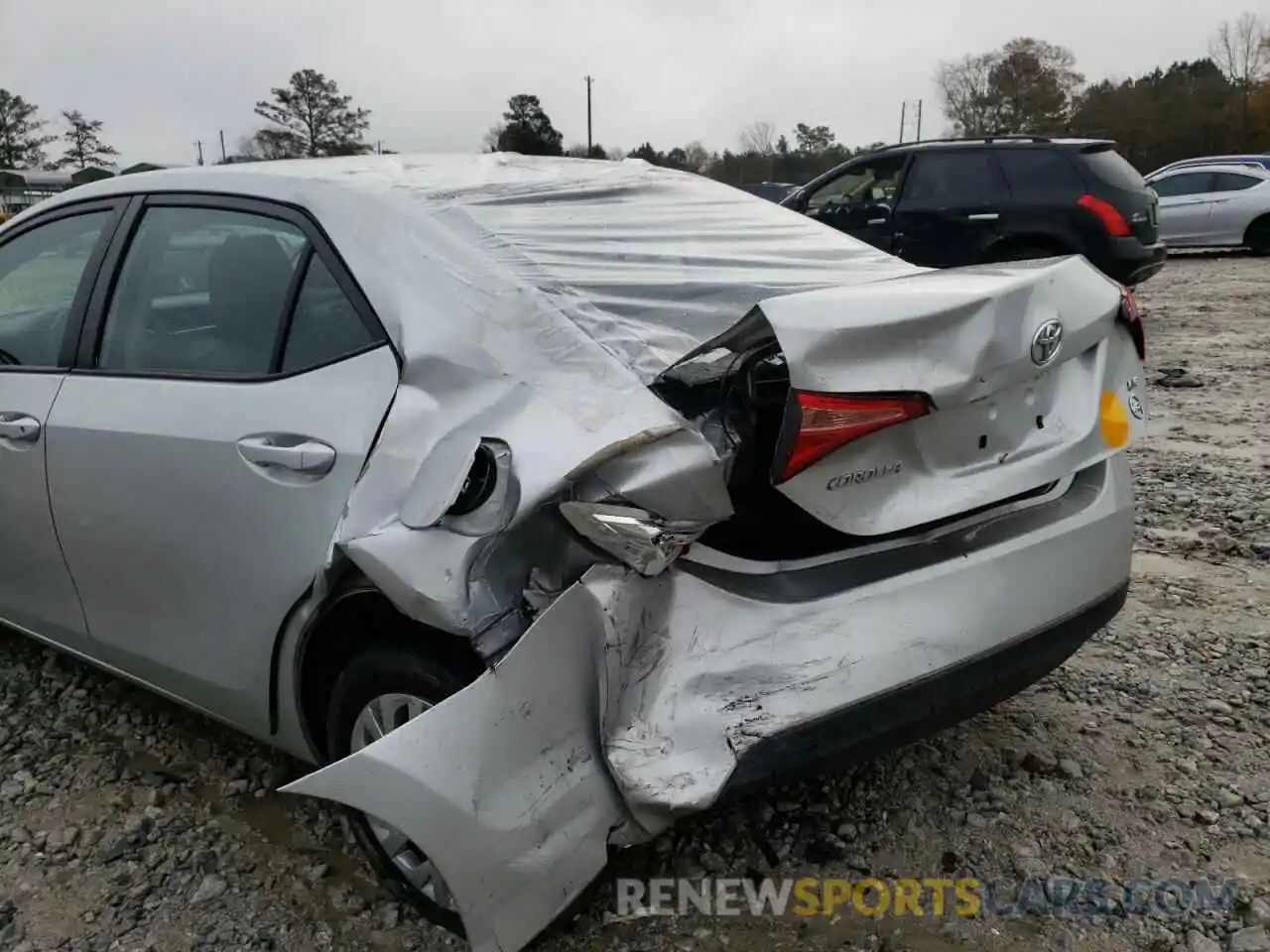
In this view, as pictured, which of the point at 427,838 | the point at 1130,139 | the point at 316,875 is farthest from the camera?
the point at 1130,139

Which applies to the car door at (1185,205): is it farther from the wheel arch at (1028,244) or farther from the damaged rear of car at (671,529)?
the damaged rear of car at (671,529)

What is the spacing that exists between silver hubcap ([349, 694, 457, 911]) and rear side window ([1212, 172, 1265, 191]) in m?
16.8

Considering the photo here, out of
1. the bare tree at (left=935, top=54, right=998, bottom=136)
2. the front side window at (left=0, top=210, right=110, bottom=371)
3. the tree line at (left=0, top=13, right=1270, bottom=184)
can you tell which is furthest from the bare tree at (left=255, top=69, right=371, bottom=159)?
the front side window at (left=0, top=210, right=110, bottom=371)

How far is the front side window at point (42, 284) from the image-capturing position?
2.79m

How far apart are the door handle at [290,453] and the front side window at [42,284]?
946mm

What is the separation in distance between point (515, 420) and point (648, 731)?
58 centimetres

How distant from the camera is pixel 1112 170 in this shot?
8938mm

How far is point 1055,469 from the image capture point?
6.94 ft

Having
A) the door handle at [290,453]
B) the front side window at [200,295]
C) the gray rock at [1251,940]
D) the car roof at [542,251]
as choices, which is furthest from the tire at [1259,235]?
the door handle at [290,453]

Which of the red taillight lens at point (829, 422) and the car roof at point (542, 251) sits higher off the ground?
the car roof at point (542, 251)

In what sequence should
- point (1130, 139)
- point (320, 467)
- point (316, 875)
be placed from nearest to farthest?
point (320, 467)
point (316, 875)
point (1130, 139)

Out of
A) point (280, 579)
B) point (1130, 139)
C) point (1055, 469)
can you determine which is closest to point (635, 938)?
point (280, 579)

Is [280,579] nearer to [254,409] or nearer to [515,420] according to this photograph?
[254,409]

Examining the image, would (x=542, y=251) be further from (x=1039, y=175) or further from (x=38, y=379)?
(x=1039, y=175)
